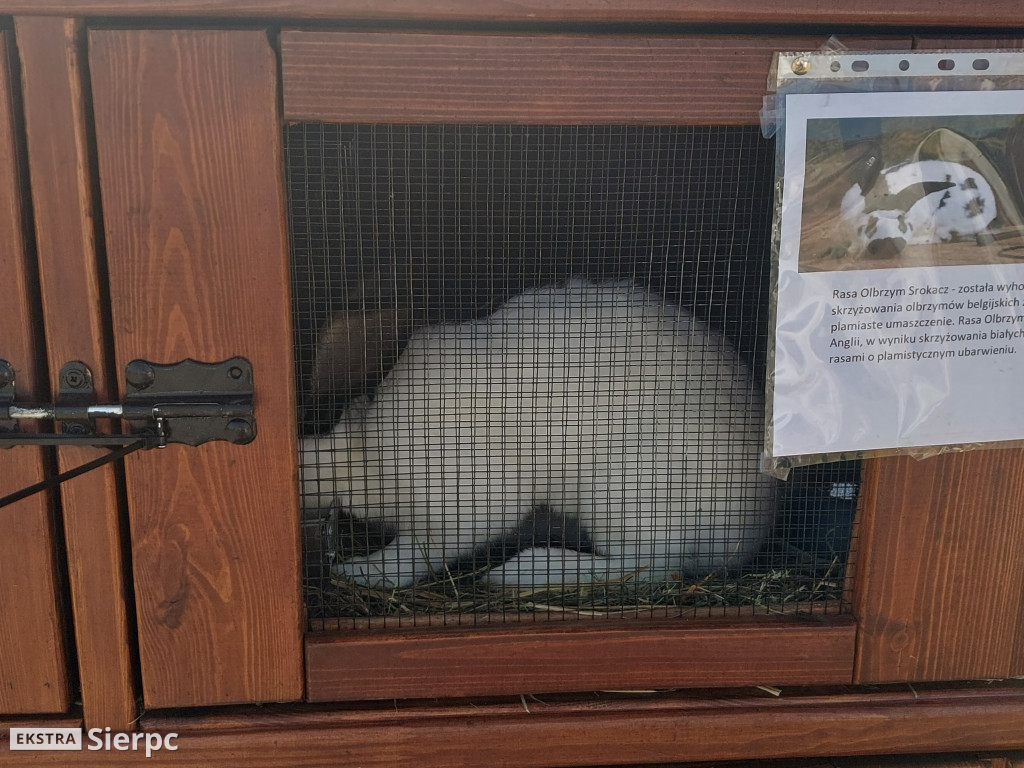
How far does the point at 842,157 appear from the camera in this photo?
35.3 inches

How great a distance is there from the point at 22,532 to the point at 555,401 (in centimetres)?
68

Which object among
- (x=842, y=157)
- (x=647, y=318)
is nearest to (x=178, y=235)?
(x=647, y=318)

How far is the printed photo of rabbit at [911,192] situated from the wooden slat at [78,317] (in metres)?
0.76

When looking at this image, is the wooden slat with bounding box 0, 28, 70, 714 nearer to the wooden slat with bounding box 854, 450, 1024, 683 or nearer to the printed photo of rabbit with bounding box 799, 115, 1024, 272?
the printed photo of rabbit with bounding box 799, 115, 1024, 272

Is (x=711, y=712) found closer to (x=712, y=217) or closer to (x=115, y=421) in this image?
(x=712, y=217)

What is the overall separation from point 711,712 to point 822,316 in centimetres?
52

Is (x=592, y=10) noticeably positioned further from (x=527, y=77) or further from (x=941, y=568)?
(x=941, y=568)

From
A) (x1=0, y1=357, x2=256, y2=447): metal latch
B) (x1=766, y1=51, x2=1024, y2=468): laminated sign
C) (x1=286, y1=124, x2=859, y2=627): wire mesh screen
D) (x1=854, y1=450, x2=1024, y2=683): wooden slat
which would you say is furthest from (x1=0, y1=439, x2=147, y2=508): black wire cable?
(x1=854, y1=450, x2=1024, y2=683): wooden slat

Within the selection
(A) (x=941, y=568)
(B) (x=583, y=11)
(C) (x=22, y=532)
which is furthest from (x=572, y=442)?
(C) (x=22, y=532)

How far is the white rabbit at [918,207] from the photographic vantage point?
91 cm

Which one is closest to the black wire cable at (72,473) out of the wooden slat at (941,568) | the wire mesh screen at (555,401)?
the wire mesh screen at (555,401)

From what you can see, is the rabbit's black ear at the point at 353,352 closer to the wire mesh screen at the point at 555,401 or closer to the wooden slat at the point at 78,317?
the wire mesh screen at the point at 555,401

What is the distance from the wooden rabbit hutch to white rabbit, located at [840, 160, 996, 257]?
0.45 feet

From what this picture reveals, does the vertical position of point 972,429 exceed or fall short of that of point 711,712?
it exceeds it
